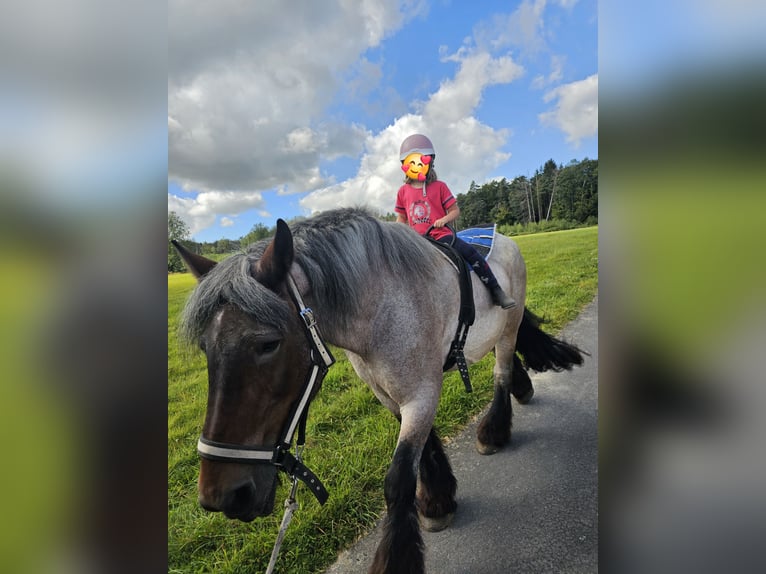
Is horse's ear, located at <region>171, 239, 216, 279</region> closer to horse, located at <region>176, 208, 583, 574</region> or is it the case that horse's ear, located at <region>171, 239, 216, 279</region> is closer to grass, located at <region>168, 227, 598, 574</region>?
horse, located at <region>176, 208, 583, 574</region>

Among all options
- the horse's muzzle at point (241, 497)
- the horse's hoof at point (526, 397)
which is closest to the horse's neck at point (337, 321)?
the horse's muzzle at point (241, 497)

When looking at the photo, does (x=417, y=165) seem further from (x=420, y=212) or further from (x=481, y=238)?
(x=481, y=238)

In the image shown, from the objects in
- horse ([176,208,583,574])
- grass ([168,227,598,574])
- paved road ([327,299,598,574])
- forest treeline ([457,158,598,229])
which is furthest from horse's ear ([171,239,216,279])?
forest treeline ([457,158,598,229])

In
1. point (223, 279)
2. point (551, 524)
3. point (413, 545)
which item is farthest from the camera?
point (551, 524)

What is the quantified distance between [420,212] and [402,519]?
236cm

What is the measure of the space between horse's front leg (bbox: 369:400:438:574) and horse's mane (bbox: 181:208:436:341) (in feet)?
2.79

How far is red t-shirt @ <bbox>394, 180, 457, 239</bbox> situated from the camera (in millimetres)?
3219
